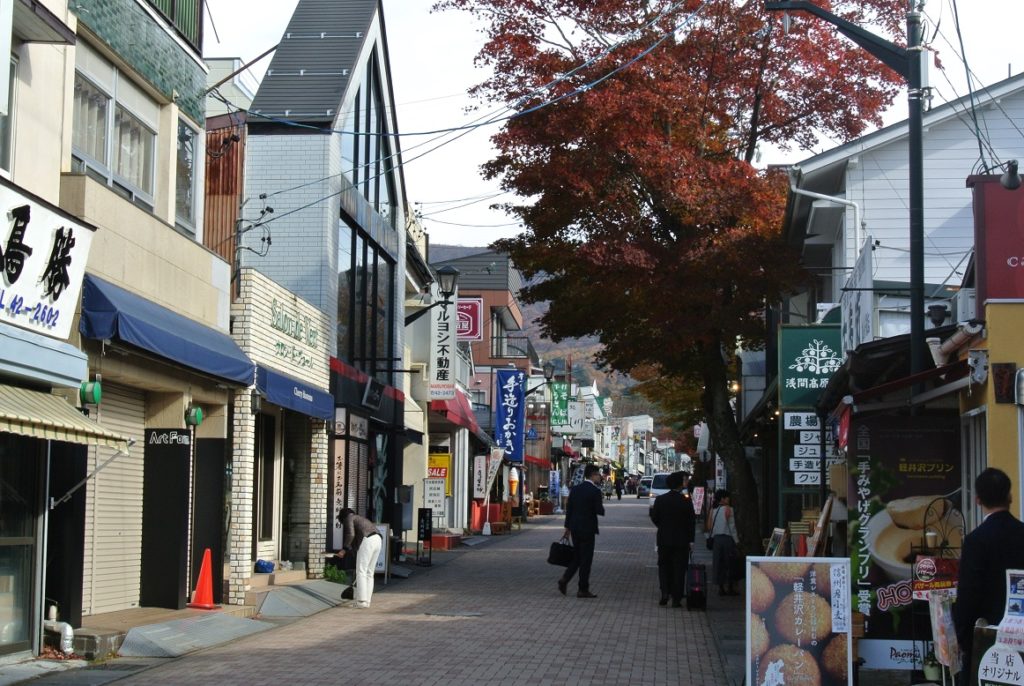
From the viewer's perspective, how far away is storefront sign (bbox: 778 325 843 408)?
692 inches

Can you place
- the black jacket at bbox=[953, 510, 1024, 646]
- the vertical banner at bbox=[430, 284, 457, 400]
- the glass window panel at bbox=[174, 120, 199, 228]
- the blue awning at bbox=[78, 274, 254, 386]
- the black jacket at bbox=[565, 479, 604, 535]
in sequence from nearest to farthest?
the black jacket at bbox=[953, 510, 1024, 646]
the blue awning at bbox=[78, 274, 254, 386]
the glass window panel at bbox=[174, 120, 199, 228]
the black jacket at bbox=[565, 479, 604, 535]
the vertical banner at bbox=[430, 284, 457, 400]

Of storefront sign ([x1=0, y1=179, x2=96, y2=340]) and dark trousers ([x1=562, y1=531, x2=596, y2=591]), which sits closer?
storefront sign ([x1=0, y1=179, x2=96, y2=340])

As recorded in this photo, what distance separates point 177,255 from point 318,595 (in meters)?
6.03

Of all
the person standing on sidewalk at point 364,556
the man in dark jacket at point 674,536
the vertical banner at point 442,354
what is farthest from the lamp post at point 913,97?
the vertical banner at point 442,354

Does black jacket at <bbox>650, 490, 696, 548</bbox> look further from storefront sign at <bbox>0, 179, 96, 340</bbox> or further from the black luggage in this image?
storefront sign at <bbox>0, 179, 96, 340</bbox>

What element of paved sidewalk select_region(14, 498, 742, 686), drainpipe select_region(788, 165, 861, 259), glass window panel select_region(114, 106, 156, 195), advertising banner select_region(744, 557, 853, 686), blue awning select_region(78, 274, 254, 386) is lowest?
paved sidewalk select_region(14, 498, 742, 686)

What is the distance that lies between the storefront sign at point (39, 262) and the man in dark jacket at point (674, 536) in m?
9.86

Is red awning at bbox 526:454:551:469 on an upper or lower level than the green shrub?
upper

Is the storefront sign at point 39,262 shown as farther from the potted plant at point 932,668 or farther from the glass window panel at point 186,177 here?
the potted plant at point 932,668

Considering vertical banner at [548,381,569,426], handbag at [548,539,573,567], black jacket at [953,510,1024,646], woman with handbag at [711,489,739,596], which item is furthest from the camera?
vertical banner at [548,381,569,426]

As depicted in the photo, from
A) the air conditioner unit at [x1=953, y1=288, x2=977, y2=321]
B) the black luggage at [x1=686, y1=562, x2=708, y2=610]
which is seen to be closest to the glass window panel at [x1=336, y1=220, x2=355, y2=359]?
the black luggage at [x1=686, y1=562, x2=708, y2=610]

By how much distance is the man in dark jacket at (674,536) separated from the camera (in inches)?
749

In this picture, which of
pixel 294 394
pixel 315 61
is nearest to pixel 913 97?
pixel 294 394

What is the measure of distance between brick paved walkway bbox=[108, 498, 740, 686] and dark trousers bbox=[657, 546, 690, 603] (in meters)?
0.34
